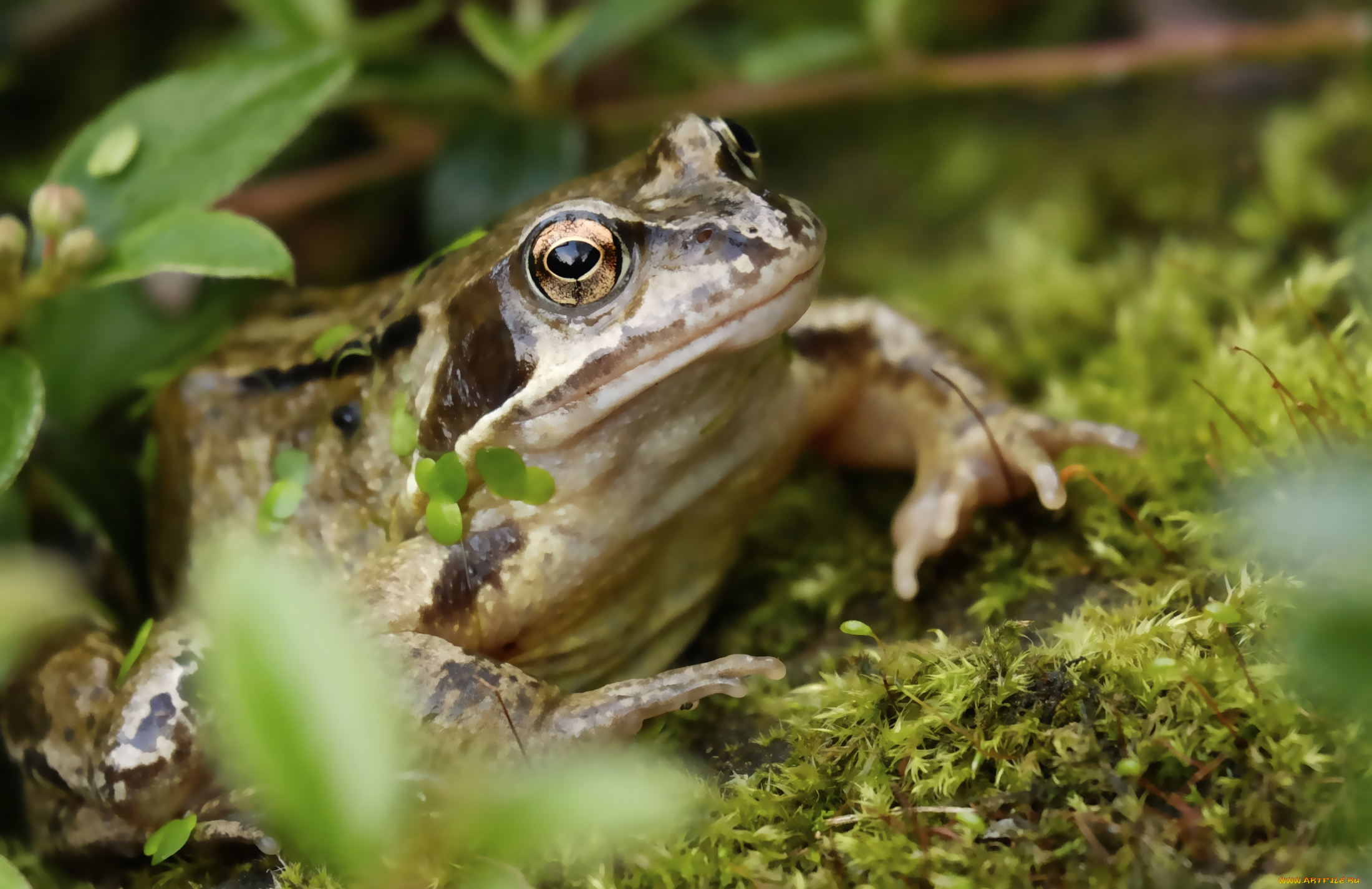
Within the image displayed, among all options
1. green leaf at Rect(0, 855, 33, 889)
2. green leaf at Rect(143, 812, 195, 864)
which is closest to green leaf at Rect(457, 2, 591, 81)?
green leaf at Rect(143, 812, 195, 864)

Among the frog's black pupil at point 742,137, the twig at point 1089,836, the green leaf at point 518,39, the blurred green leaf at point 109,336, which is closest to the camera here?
the twig at point 1089,836

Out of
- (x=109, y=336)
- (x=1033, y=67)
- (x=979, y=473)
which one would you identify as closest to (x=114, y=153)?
(x=109, y=336)

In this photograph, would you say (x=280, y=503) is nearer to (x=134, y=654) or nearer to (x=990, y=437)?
(x=134, y=654)

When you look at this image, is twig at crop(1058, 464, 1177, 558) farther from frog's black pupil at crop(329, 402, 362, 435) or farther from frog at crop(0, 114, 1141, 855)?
frog's black pupil at crop(329, 402, 362, 435)

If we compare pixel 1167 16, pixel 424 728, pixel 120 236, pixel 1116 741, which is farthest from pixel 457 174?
pixel 1167 16

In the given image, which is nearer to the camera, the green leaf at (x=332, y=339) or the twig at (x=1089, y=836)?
the twig at (x=1089, y=836)

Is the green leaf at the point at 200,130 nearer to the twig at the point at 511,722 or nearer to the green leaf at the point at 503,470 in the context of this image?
the green leaf at the point at 503,470

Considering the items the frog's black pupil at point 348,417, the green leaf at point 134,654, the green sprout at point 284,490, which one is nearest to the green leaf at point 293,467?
the green sprout at point 284,490

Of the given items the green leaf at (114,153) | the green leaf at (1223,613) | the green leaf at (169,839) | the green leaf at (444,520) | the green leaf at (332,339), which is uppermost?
the green leaf at (114,153)
